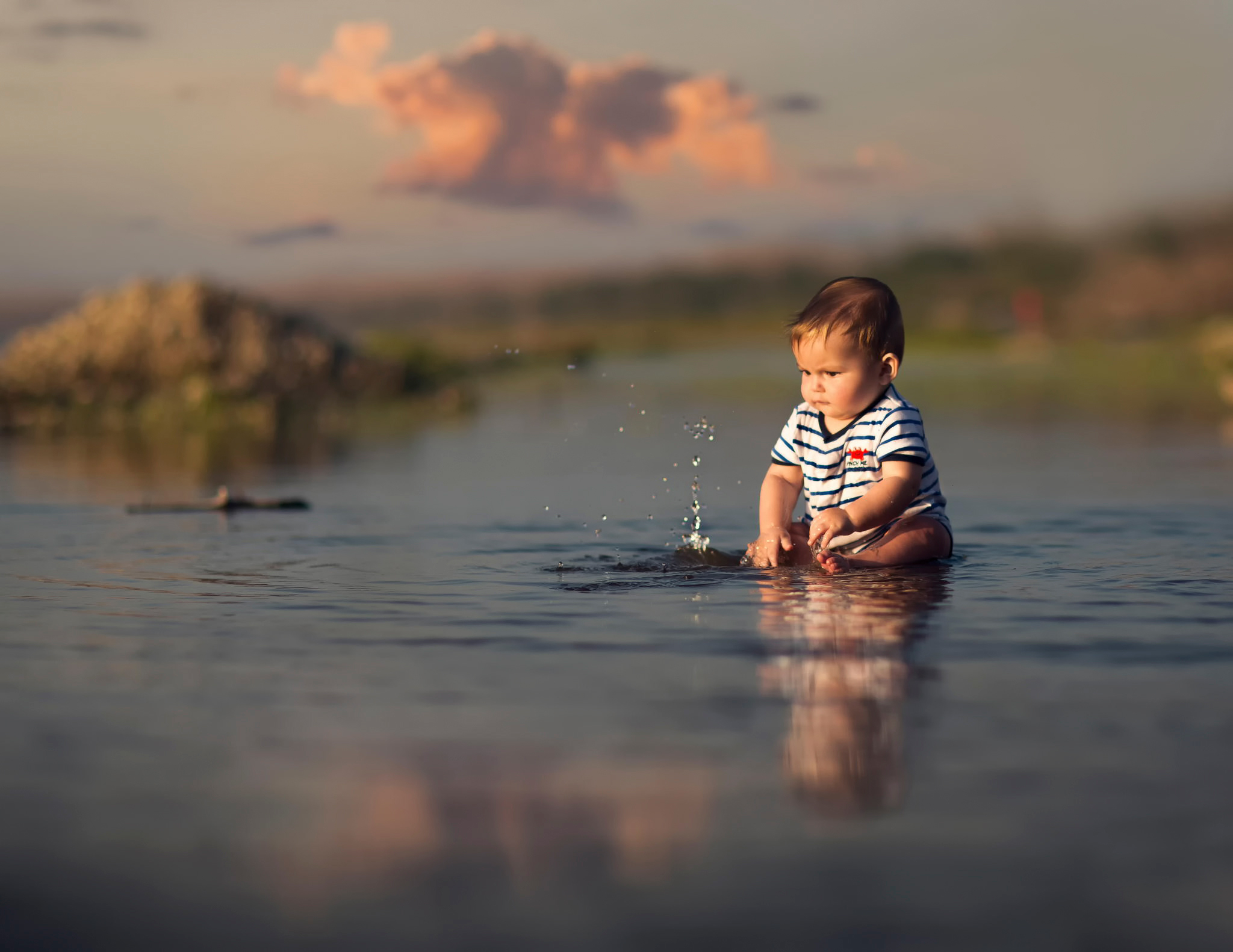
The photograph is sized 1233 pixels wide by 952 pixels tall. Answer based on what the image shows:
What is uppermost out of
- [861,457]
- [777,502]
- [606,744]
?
[861,457]

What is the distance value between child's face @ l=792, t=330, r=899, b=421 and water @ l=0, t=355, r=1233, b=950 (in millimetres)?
747

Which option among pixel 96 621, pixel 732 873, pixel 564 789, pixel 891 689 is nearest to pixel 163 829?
pixel 564 789

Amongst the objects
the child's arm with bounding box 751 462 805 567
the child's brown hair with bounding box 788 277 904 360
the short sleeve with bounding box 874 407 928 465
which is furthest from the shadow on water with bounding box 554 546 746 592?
the child's brown hair with bounding box 788 277 904 360

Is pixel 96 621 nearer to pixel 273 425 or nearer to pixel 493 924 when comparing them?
pixel 493 924

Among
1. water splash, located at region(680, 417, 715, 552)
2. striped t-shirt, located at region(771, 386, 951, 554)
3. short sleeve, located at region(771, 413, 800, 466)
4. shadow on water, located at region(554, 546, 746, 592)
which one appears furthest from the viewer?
water splash, located at region(680, 417, 715, 552)

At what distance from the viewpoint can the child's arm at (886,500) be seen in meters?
6.08

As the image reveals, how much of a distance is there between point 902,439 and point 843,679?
2.51 meters

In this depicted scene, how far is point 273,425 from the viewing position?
56.3 ft

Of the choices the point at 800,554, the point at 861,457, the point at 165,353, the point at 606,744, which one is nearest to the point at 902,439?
the point at 861,457

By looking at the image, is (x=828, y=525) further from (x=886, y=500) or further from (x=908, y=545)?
(x=908, y=545)

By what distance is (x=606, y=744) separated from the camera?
10.6 ft

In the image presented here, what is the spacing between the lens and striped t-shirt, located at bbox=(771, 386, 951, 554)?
6246 millimetres

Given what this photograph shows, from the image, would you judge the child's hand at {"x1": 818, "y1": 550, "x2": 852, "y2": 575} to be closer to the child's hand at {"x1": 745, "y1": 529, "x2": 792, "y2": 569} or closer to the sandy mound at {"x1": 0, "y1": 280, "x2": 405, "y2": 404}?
the child's hand at {"x1": 745, "y1": 529, "x2": 792, "y2": 569}

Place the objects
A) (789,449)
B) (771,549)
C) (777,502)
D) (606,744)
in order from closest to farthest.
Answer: (606,744), (771,549), (777,502), (789,449)
